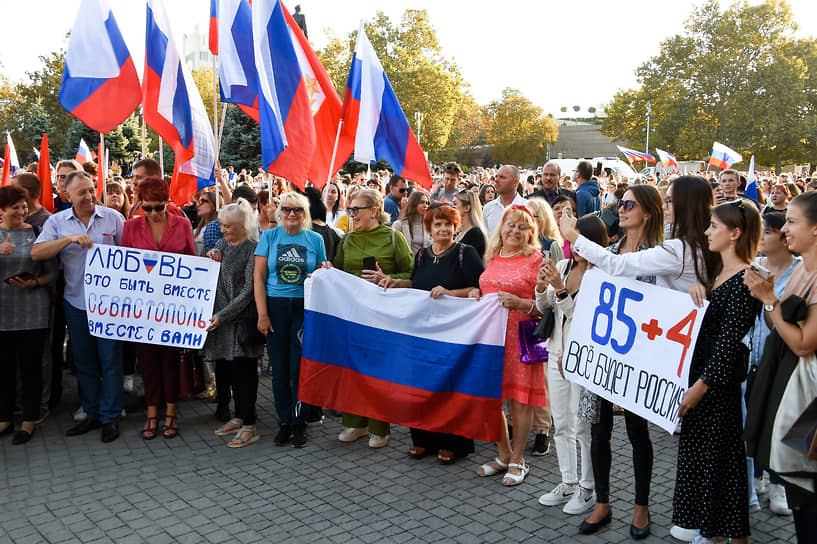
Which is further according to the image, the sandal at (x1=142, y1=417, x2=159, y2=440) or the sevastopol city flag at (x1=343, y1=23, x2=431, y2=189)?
the sevastopol city flag at (x1=343, y1=23, x2=431, y2=189)

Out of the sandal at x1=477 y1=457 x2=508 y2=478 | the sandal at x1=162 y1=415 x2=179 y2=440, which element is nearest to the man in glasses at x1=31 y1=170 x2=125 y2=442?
the sandal at x1=162 y1=415 x2=179 y2=440

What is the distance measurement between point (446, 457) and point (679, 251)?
2.59m

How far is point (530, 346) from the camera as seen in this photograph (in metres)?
5.11

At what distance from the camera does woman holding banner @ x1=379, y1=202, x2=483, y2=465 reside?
550 centimetres

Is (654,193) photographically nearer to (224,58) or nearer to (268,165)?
(268,165)

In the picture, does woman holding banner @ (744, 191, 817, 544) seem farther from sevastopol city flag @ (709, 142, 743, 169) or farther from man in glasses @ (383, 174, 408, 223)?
sevastopol city flag @ (709, 142, 743, 169)

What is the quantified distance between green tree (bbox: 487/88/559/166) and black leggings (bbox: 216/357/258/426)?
86.6 metres

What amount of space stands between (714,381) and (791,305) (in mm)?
650

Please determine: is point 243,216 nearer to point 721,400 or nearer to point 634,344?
point 634,344

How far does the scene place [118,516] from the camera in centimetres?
464

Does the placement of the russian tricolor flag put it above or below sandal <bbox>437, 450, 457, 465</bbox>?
above

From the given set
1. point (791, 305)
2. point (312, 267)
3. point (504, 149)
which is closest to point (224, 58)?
point (312, 267)

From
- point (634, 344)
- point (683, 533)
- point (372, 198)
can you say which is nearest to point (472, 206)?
point (372, 198)

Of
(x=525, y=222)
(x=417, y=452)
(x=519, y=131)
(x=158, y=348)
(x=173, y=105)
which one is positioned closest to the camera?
(x=525, y=222)
